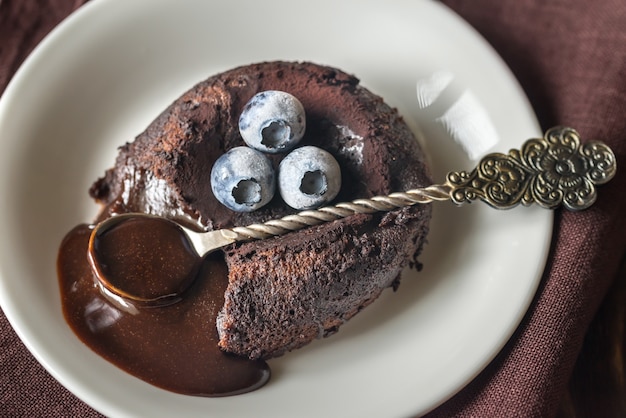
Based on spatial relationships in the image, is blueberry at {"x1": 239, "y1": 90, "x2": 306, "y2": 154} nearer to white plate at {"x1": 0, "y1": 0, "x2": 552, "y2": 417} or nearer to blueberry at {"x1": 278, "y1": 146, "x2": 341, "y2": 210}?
blueberry at {"x1": 278, "y1": 146, "x2": 341, "y2": 210}

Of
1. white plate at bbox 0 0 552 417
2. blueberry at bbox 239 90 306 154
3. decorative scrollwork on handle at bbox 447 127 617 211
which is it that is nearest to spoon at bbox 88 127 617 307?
decorative scrollwork on handle at bbox 447 127 617 211

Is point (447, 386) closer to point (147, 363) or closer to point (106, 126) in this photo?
point (147, 363)

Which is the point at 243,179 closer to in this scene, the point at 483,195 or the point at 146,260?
the point at 146,260

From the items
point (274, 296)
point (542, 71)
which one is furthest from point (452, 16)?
point (274, 296)

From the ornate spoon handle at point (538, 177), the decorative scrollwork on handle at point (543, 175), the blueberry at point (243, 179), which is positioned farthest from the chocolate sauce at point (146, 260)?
the decorative scrollwork on handle at point (543, 175)

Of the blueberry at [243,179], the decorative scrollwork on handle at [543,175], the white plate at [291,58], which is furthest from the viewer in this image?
the decorative scrollwork on handle at [543,175]

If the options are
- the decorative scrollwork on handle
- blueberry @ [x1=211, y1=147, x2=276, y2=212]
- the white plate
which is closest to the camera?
blueberry @ [x1=211, y1=147, x2=276, y2=212]

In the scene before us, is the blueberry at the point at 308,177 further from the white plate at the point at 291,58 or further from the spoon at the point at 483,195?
the white plate at the point at 291,58
